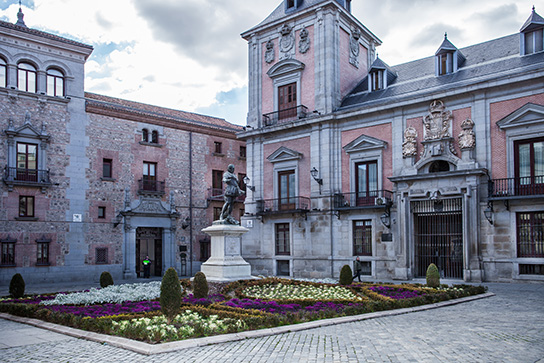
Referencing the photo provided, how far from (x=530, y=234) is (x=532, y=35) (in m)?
9.54

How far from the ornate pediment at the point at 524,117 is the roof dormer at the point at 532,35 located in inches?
141

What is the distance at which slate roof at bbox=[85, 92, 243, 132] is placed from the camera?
32.6 metres

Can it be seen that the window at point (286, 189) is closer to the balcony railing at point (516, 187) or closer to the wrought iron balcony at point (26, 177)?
the balcony railing at point (516, 187)

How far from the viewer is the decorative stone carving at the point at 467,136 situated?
76.8 feet

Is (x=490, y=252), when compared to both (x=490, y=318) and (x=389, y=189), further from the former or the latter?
(x=490, y=318)

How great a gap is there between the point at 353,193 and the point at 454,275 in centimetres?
652

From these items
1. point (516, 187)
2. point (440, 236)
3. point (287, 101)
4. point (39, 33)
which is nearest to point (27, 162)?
point (39, 33)

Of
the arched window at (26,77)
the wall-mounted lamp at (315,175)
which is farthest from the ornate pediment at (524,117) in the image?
the arched window at (26,77)

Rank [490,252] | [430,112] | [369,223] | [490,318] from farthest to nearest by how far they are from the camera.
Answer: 1. [369,223]
2. [430,112]
3. [490,252]
4. [490,318]

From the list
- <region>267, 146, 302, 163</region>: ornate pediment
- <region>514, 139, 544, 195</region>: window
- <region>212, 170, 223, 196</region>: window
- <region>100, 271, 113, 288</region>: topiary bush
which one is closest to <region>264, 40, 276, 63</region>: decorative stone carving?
<region>267, 146, 302, 163</region>: ornate pediment

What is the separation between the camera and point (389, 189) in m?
26.3

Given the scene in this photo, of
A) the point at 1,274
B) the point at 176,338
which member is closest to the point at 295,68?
the point at 1,274

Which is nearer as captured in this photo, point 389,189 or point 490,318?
point 490,318

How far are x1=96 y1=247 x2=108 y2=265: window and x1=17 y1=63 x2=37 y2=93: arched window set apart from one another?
396 inches
